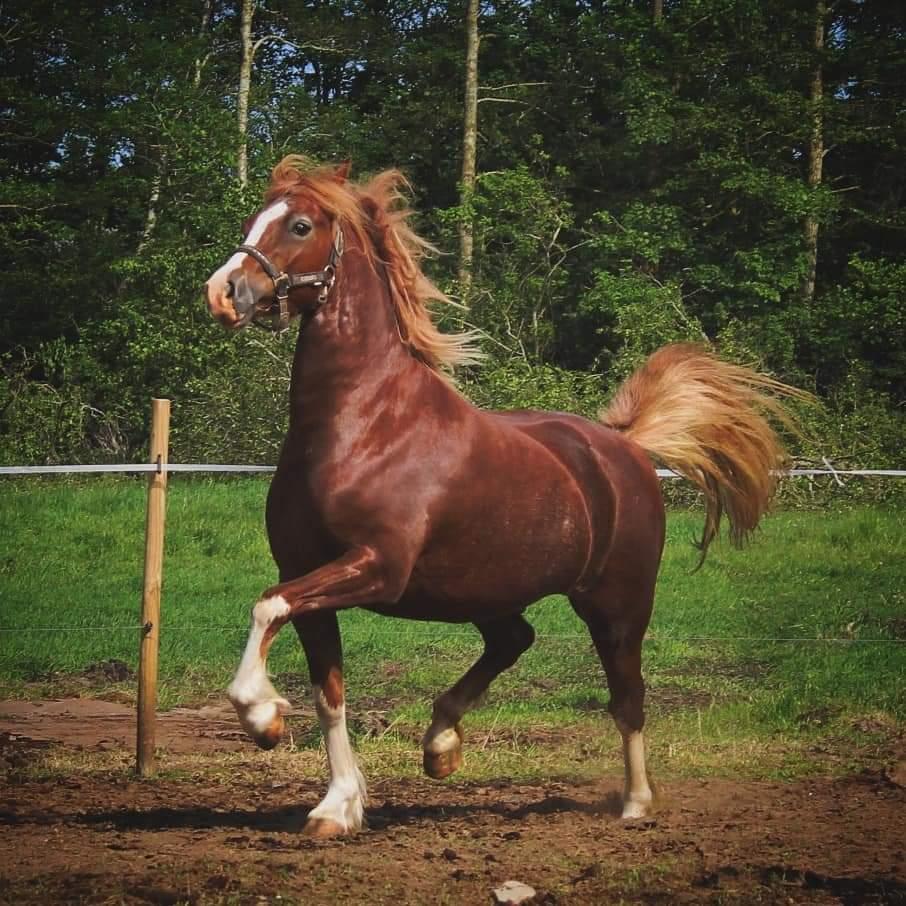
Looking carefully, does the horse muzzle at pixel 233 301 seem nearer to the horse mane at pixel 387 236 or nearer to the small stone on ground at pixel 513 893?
the horse mane at pixel 387 236

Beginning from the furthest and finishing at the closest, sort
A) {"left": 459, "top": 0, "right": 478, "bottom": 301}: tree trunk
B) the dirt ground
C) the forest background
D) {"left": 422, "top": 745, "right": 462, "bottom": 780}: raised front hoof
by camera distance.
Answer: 1. {"left": 459, "top": 0, "right": 478, "bottom": 301}: tree trunk
2. the forest background
3. {"left": 422, "top": 745, "right": 462, "bottom": 780}: raised front hoof
4. the dirt ground

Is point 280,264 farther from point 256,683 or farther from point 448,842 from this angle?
point 448,842

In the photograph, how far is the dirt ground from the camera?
4.18 meters

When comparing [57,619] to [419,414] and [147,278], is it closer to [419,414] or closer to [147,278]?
[419,414]

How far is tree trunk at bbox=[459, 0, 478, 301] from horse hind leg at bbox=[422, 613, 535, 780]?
15.5 meters

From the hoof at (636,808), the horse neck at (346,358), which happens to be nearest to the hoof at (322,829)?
the hoof at (636,808)

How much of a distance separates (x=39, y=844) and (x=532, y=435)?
240 cm

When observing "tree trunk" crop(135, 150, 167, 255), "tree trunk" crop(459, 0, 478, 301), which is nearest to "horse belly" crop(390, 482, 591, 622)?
"tree trunk" crop(459, 0, 478, 301)

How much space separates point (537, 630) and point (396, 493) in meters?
5.35

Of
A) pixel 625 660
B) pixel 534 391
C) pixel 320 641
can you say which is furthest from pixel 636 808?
pixel 534 391

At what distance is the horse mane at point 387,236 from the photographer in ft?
16.3

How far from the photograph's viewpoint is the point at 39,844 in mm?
4781

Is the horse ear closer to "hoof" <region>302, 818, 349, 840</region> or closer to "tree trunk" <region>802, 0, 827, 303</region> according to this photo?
"hoof" <region>302, 818, 349, 840</region>

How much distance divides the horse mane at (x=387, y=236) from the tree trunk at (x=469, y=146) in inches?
622
